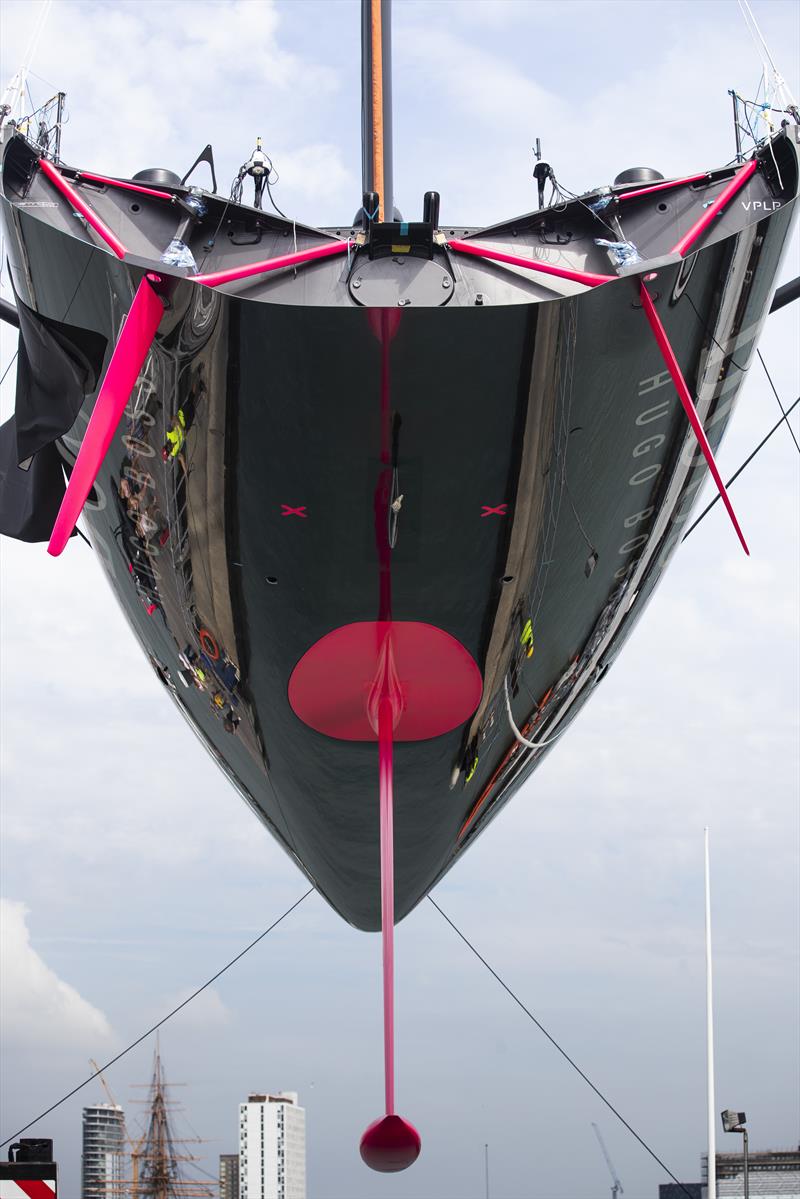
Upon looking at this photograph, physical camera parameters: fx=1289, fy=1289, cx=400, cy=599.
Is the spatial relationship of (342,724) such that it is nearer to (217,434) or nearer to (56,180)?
(217,434)

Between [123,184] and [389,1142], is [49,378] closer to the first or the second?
[123,184]

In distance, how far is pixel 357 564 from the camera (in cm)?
616

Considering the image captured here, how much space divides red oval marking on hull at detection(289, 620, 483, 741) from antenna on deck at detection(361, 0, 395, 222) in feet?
9.59

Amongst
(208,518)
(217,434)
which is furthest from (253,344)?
(208,518)

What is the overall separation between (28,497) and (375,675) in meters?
2.07

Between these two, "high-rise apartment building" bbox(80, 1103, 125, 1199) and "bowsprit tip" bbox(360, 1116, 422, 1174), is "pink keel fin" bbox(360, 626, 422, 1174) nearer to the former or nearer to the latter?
"bowsprit tip" bbox(360, 1116, 422, 1174)

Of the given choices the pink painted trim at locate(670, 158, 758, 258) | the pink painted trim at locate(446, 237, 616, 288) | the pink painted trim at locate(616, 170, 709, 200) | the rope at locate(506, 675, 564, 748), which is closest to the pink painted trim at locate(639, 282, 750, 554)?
the pink painted trim at locate(446, 237, 616, 288)

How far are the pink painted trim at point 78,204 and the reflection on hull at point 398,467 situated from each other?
0.25 meters

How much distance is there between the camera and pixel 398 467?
571 centimetres

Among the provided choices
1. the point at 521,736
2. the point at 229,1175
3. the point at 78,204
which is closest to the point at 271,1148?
the point at 229,1175

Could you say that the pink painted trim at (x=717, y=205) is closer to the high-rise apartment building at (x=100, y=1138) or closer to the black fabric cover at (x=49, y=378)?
the black fabric cover at (x=49, y=378)

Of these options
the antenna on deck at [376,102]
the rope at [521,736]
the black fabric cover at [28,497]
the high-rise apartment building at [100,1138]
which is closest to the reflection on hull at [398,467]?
the rope at [521,736]

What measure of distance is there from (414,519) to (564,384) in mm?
931

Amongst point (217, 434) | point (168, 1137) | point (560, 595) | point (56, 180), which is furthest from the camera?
point (168, 1137)
